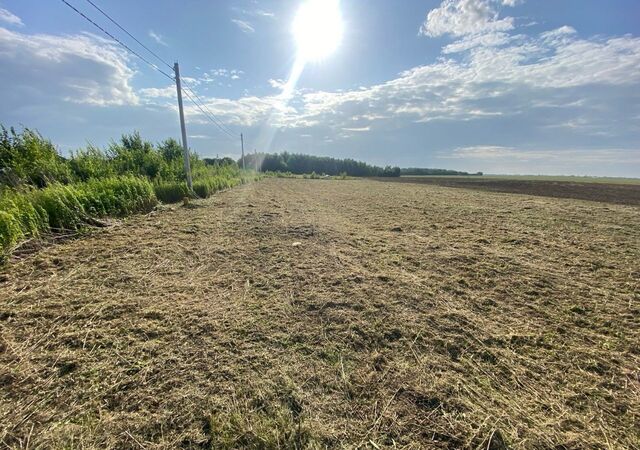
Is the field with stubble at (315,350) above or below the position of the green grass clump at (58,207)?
below

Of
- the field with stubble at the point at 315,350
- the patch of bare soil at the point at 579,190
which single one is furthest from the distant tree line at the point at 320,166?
the field with stubble at the point at 315,350

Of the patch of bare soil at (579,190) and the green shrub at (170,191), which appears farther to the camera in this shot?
the patch of bare soil at (579,190)

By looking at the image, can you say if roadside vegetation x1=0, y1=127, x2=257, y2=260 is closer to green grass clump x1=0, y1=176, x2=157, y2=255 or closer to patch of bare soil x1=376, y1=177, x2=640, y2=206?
green grass clump x1=0, y1=176, x2=157, y2=255

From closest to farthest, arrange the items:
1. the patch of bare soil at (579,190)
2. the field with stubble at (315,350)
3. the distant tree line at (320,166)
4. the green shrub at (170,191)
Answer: the field with stubble at (315,350) → the green shrub at (170,191) → the patch of bare soil at (579,190) → the distant tree line at (320,166)

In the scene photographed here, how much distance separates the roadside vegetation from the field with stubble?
1.87 ft

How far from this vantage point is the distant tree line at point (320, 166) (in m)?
81.1

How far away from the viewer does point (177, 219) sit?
288 inches

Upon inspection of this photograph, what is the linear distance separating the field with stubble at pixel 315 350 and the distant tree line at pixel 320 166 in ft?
260

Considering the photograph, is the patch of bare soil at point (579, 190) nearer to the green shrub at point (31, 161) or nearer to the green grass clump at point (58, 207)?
the green grass clump at point (58, 207)

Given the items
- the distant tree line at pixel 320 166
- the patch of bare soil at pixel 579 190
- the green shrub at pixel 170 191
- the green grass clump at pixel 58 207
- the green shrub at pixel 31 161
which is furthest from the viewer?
the distant tree line at pixel 320 166

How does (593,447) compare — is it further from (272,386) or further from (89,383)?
(89,383)

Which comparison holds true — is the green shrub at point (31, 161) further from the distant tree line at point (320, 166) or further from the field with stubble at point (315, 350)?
the distant tree line at point (320, 166)

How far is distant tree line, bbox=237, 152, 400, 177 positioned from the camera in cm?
8112

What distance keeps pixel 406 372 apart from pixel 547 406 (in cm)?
92
